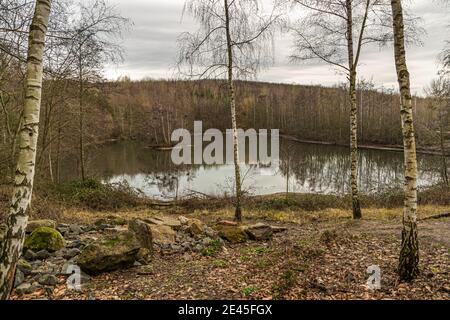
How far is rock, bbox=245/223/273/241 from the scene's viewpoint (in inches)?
299

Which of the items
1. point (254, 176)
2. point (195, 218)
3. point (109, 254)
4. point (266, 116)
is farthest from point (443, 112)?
point (266, 116)

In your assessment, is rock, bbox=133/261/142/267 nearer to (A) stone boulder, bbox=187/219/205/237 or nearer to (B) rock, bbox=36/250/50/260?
(B) rock, bbox=36/250/50/260

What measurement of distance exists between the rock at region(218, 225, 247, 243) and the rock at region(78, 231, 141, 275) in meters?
2.55

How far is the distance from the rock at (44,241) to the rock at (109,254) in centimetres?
101

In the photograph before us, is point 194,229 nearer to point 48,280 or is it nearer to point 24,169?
point 48,280

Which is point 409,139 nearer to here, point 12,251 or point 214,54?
point 12,251

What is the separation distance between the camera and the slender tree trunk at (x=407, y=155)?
13.1 ft

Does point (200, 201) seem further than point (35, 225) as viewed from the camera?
Yes

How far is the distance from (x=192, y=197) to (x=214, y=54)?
908cm

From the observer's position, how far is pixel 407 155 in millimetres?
4004

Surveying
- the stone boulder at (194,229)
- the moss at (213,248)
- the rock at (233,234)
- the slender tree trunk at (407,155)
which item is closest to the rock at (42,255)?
the moss at (213,248)

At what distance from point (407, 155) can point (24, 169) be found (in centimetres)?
467

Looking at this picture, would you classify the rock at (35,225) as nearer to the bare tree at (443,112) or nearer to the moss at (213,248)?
the moss at (213,248)

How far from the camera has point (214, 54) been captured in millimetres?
9289
